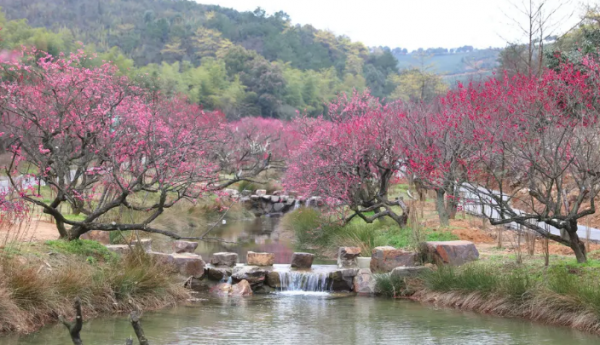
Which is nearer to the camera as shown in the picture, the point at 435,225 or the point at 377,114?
the point at 435,225

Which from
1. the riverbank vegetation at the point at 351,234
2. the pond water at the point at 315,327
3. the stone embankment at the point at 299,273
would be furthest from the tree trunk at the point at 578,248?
the riverbank vegetation at the point at 351,234

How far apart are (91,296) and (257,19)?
121 m

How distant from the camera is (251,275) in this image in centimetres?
1495

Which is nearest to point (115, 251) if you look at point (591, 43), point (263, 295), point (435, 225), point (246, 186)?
point (263, 295)

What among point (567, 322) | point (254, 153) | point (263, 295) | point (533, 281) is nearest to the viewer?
point (567, 322)

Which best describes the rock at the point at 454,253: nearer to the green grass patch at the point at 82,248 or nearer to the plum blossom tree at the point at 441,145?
the plum blossom tree at the point at 441,145

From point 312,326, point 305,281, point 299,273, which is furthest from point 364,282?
point 312,326

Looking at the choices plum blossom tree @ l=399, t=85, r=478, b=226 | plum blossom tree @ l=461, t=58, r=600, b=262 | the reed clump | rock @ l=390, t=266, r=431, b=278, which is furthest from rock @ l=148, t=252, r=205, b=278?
plum blossom tree @ l=461, t=58, r=600, b=262

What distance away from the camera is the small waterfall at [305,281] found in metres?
15.0

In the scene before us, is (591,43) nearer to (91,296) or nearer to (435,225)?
(435,225)

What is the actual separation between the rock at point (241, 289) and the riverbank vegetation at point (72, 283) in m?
1.38

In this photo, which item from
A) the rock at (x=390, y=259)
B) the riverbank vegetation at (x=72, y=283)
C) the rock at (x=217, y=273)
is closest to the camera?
the riverbank vegetation at (x=72, y=283)

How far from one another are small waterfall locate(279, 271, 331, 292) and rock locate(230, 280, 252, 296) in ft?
2.90

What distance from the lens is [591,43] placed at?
78.8 ft
